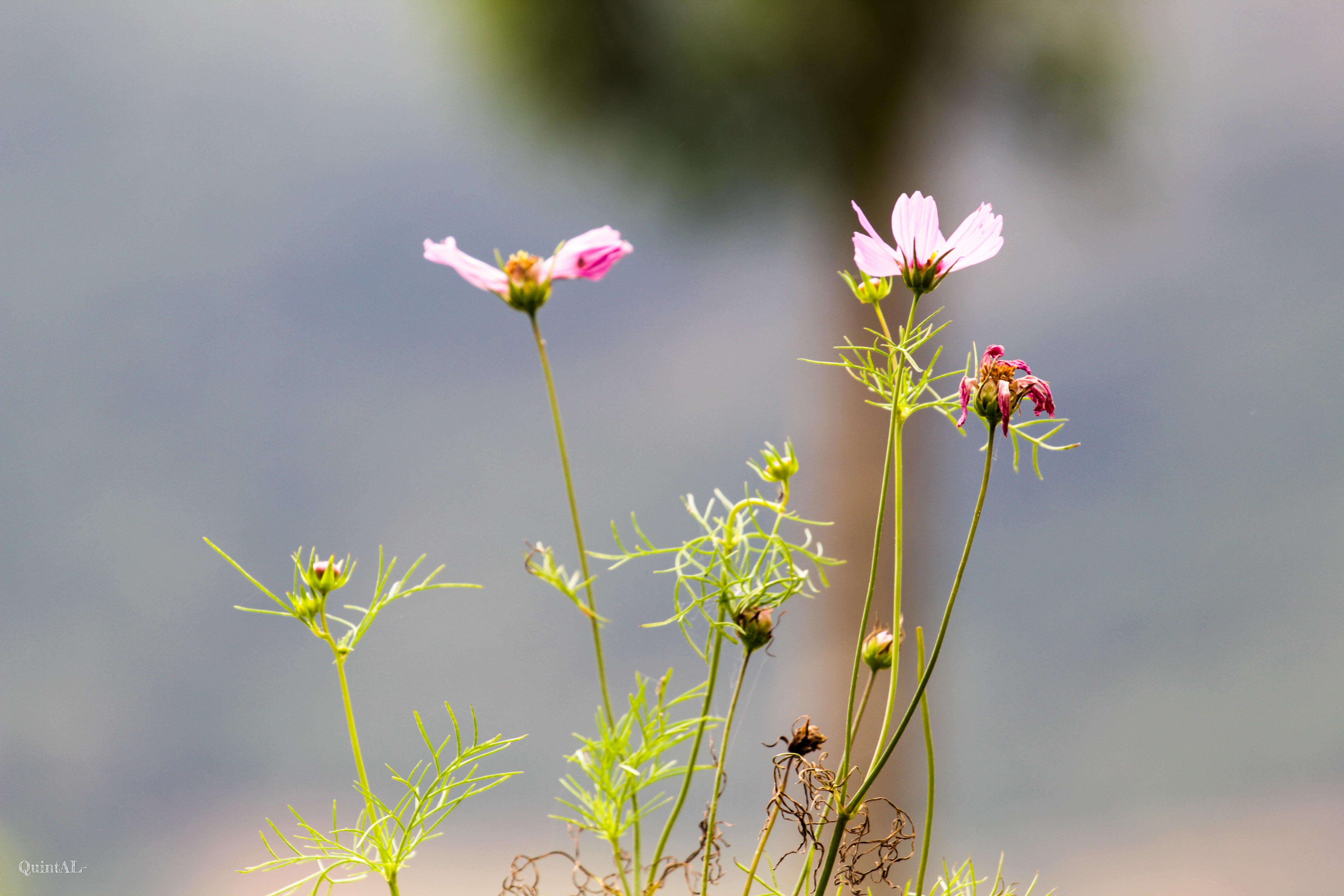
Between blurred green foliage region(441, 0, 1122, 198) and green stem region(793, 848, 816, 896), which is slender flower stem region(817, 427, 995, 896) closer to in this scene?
green stem region(793, 848, 816, 896)

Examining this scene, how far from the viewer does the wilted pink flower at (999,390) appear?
0.26 metres

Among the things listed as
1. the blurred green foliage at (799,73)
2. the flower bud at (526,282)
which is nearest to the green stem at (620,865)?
the flower bud at (526,282)

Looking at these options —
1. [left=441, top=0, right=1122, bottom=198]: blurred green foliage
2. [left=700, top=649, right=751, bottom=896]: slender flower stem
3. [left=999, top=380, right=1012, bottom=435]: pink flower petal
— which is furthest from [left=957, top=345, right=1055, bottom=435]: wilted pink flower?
[left=441, top=0, right=1122, bottom=198]: blurred green foliage

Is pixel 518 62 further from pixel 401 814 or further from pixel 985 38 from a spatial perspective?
pixel 401 814

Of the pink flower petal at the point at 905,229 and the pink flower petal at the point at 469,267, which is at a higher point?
the pink flower petal at the point at 905,229

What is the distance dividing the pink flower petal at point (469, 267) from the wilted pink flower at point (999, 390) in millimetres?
147

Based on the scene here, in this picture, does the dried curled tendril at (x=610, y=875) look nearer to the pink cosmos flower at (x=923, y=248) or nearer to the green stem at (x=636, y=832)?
the green stem at (x=636, y=832)

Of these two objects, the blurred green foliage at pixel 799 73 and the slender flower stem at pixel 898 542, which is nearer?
the slender flower stem at pixel 898 542

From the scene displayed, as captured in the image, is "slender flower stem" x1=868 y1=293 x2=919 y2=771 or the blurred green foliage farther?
the blurred green foliage

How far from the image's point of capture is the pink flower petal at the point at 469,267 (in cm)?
24

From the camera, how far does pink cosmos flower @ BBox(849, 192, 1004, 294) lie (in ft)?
0.88

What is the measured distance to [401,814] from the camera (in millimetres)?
320

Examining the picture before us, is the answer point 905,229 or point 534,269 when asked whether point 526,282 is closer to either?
point 534,269

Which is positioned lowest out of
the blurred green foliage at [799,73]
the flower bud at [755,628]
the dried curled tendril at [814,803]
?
the dried curled tendril at [814,803]
